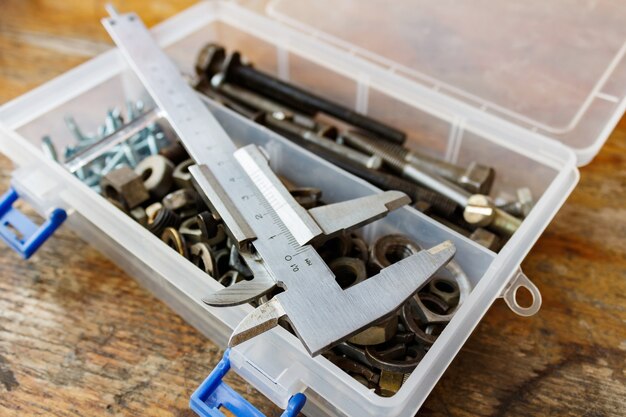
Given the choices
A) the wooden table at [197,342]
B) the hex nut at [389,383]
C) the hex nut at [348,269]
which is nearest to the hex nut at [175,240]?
the wooden table at [197,342]

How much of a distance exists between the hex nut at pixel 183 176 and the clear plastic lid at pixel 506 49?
16.4 inches

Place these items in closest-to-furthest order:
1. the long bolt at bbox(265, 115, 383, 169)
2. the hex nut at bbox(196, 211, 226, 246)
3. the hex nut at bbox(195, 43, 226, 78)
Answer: the hex nut at bbox(196, 211, 226, 246) < the long bolt at bbox(265, 115, 383, 169) < the hex nut at bbox(195, 43, 226, 78)

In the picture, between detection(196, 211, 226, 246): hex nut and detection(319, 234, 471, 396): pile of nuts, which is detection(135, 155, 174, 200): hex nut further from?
detection(319, 234, 471, 396): pile of nuts

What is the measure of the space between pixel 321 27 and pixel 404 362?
73 cm

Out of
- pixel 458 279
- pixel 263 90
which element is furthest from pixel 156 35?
pixel 458 279

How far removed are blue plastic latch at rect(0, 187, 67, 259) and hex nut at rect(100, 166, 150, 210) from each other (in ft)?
0.26

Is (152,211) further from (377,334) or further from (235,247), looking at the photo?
(377,334)

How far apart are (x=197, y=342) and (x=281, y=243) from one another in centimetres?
22

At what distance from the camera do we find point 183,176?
958mm

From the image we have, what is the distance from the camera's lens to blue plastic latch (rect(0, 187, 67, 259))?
90 cm

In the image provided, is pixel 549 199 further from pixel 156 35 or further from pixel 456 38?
pixel 156 35

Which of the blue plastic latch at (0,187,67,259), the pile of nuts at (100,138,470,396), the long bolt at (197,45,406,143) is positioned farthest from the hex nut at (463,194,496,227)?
the blue plastic latch at (0,187,67,259)

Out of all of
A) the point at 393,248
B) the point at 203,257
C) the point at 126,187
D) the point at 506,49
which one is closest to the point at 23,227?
the point at 126,187

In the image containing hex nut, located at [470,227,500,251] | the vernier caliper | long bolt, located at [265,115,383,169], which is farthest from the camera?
long bolt, located at [265,115,383,169]
